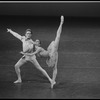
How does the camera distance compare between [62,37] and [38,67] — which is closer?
[38,67]

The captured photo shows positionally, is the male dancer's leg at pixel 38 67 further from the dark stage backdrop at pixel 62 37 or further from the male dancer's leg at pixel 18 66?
the dark stage backdrop at pixel 62 37

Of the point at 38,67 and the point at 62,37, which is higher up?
the point at 38,67

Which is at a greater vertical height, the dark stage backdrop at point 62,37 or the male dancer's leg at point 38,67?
the male dancer's leg at point 38,67

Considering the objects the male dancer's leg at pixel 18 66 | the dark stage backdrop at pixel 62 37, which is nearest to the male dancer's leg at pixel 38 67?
the male dancer's leg at pixel 18 66

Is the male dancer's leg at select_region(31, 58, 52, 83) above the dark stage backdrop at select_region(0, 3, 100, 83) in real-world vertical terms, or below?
above

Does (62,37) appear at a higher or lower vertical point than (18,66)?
lower

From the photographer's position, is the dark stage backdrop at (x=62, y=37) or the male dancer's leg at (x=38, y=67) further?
the dark stage backdrop at (x=62, y=37)

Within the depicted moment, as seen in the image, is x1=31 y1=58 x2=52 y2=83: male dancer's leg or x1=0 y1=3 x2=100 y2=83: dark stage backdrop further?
x1=0 y1=3 x2=100 y2=83: dark stage backdrop

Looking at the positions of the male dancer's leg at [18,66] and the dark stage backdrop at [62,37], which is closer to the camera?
the male dancer's leg at [18,66]

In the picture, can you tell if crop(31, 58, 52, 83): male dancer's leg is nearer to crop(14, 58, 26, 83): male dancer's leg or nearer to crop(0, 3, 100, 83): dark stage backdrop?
crop(14, 58, 26, 83): male dancer's leg

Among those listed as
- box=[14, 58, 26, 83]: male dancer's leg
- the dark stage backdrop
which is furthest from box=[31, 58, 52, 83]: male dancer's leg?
the dark stage backdrop

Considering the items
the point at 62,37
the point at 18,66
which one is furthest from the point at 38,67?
the point at 62,37

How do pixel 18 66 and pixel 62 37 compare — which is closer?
pixel 18 66

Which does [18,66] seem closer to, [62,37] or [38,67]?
[38,67]
